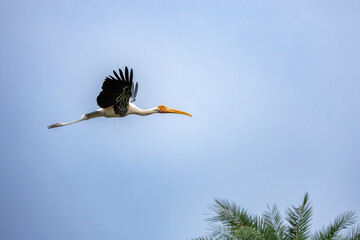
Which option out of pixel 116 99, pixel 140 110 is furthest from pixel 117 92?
pixel 140 110

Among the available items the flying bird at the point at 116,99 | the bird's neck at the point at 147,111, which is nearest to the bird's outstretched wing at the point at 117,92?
the flying bird at the point at 116,99

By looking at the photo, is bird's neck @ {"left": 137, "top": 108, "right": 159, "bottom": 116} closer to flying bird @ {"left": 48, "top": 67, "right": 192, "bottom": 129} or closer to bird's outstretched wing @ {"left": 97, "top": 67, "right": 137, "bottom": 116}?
flying bird @ {"left": 48, "top": 67, "right": 192, "bottom": 129}

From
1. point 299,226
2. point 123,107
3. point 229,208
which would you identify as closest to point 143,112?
point 123,107

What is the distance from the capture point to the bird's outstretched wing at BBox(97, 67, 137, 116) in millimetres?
17188

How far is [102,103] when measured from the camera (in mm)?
18062

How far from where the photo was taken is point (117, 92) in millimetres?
17641

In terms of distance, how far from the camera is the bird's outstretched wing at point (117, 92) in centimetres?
1719

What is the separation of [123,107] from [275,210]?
6.27 meters

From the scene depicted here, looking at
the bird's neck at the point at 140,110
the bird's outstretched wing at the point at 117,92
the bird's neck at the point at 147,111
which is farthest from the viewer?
the bird's neck at the point at 147,111

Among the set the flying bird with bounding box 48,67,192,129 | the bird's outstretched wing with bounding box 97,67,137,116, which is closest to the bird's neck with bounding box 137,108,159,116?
the flying bird with bounding box 48,67,192,129

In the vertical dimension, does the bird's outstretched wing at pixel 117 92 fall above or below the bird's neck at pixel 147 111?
below

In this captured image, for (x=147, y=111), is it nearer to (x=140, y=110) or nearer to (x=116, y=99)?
(x=140, y=110)

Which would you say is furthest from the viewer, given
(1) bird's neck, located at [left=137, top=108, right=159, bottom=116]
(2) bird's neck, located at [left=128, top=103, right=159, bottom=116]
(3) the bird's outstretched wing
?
(1) bird's neck, located at [left=137, top=108, right=159, bottom=116]

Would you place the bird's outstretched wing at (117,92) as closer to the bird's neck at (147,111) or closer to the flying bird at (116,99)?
the flying bird at (116,99)
